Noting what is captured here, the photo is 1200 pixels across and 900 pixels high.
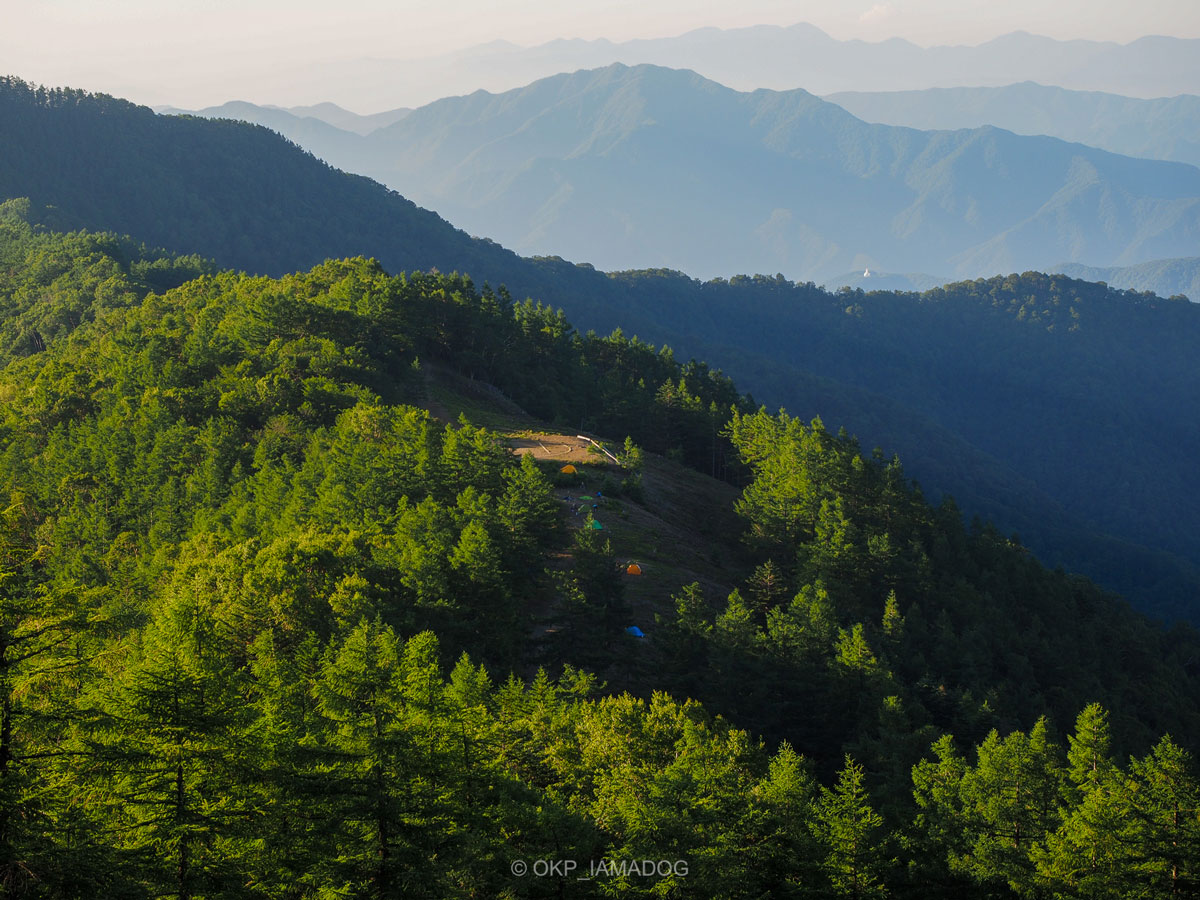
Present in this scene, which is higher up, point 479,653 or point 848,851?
point 848,851

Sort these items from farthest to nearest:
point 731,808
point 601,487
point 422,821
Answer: point 601,487, point 731,808, point 422,821

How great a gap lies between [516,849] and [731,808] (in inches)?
244

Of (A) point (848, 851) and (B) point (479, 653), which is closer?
(A) point (848, 851)

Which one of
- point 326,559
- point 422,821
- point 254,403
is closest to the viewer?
point 422,821

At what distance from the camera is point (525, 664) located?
51906 mm

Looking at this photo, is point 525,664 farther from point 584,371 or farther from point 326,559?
point 584,371

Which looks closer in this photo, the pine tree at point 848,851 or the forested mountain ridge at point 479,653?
the forested mountain ridge at point 479,653

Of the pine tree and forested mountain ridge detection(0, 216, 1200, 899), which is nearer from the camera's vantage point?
forested mountain ridge detection(0, 216, 1200, 899)

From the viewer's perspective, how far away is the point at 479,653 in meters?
49.5

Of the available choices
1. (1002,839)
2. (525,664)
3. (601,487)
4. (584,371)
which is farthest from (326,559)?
Answer: (584,371)

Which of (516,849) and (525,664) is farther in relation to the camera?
(525,664)

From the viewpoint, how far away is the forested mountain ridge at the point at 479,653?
2356 cm

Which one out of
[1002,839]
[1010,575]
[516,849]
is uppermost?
[516,849]

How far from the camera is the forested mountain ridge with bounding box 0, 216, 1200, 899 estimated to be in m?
23.6
